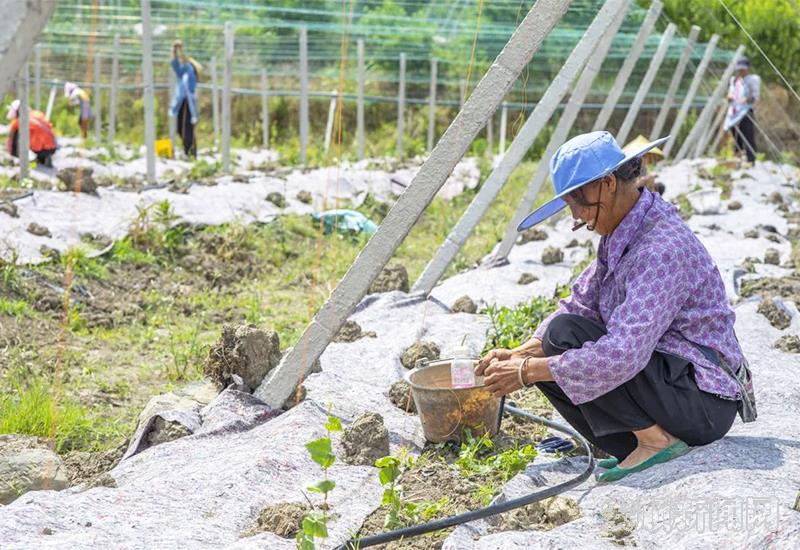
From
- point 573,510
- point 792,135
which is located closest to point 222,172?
point 573,510

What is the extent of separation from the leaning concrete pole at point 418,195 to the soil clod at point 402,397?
46cm

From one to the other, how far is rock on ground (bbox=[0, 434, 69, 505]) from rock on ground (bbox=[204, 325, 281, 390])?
0.76m

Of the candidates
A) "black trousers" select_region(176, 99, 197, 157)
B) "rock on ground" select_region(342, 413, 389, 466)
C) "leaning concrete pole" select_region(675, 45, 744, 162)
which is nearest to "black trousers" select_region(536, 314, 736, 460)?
"rock on ground" select_region(342, 413, 389, 466)

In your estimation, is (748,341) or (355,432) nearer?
(355,432)

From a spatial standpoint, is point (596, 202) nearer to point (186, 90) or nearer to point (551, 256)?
point (551, 256)

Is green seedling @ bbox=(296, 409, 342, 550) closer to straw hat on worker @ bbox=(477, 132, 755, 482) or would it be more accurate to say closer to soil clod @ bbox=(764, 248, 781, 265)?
straw hat on worker @ bbox=(477, 132, 755, 482)

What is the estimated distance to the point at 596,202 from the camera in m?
3.10

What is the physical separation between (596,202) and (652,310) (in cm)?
39

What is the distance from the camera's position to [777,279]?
6176 mm

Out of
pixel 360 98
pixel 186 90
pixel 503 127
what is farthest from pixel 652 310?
pixel 503 127

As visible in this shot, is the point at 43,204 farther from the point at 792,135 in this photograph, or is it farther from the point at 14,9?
the point at 792,135

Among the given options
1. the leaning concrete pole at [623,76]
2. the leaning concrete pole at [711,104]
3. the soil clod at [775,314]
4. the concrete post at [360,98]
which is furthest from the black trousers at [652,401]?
the leaning concrete pole at [711,104]

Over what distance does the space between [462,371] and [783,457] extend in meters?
1.05

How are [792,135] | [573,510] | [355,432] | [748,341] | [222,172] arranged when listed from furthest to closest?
[792,135] < [222,172] < [748,341] < [355,432] < [573,510]
